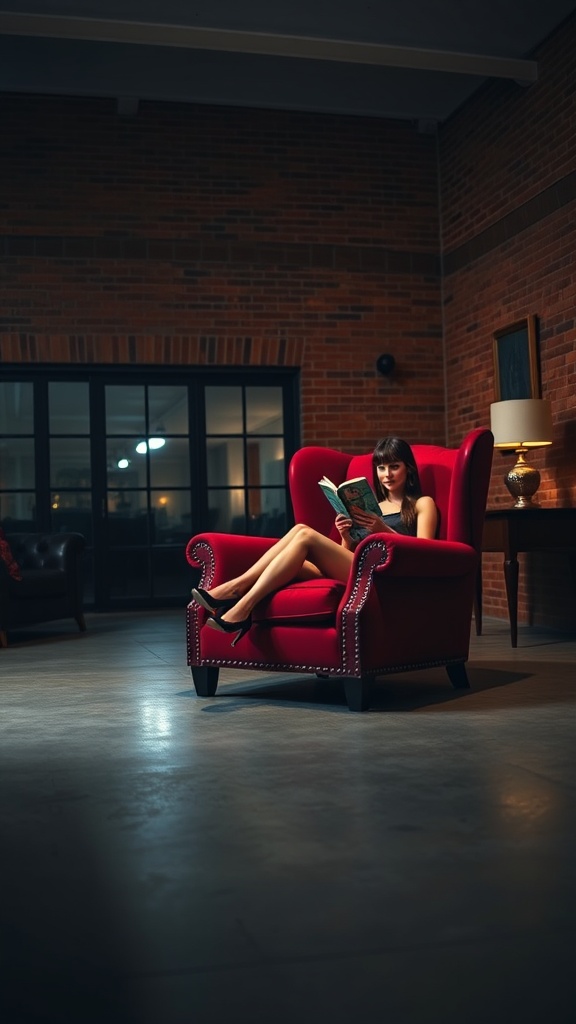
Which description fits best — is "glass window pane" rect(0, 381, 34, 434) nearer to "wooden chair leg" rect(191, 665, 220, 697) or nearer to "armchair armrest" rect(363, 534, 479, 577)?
"wooden chair leg" rect(191, 665, 220, 697)

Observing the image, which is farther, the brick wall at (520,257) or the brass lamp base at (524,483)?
the brick wall at (520,257)

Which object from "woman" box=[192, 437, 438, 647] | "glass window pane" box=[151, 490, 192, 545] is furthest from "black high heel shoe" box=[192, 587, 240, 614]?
"glass window pane" box=[151, 490, 192, 545]

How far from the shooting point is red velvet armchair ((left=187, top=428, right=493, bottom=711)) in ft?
12.8

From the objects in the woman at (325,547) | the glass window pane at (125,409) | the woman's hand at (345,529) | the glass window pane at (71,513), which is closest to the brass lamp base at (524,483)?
the woman at (325,547)

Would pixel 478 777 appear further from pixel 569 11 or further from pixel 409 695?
pixel 569 11

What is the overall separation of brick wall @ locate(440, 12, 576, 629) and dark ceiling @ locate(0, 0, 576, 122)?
0.94 ft

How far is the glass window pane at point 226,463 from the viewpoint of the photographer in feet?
27.9

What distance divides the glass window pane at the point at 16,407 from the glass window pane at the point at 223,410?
137cm

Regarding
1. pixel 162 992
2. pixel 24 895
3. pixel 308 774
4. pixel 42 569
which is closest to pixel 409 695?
pixel 308 774

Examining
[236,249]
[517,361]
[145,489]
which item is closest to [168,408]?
[145,489]

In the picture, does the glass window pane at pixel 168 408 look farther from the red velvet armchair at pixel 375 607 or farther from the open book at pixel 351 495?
the open book at pixel 351 495

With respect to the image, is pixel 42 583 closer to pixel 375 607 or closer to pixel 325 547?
pixel 325 547

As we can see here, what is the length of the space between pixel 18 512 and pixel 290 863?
6504 millimetres

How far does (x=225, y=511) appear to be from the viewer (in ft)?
28.0
